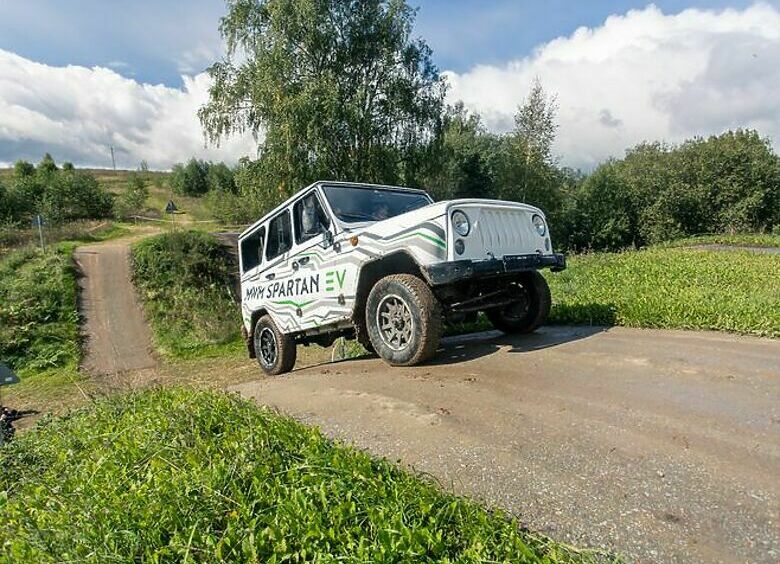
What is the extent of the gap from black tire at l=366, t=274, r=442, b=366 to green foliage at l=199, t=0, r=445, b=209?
1335cm

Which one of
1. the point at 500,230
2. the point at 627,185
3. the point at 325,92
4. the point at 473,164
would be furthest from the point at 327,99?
the point at 627,185

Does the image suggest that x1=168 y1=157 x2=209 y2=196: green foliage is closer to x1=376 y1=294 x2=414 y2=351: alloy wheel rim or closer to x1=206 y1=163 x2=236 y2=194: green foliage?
x1=206 y1=163 x2=236 y2=194: green foliage

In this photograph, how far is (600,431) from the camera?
3090mm

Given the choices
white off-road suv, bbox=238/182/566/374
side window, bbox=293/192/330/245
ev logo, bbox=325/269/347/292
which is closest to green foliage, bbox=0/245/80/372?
white off-road suv, bbox=238/182/566/374

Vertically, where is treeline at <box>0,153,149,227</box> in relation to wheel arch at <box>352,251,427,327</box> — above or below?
above

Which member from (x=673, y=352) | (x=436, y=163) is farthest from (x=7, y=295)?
(x=673, y=352)

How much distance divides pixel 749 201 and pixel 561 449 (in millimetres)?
40522

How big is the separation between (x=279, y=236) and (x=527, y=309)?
3.68 m

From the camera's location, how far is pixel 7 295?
603 inches

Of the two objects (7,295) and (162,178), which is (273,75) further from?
(162,178)

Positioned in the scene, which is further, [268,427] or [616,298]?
[616,298]

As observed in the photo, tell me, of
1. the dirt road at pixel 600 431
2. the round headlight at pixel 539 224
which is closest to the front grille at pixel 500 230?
the round headlight at pixel 539 224

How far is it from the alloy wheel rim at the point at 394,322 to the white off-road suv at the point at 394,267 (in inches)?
0.5

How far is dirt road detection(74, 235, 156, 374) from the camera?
14039 millimetres
